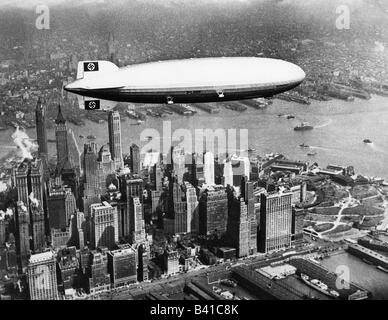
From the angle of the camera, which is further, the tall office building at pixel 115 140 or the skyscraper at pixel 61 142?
the tall office building at pixel 115 140

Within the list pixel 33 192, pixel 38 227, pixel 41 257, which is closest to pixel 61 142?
pixel 33 192

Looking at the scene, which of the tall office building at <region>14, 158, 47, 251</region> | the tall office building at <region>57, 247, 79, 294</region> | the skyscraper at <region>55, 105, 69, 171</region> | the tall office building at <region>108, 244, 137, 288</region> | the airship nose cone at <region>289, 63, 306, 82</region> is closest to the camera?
the airship nose cone at <region>289, 63, 306, 82</region>

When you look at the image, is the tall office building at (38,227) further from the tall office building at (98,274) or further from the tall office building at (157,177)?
the tall office building at (157,177)

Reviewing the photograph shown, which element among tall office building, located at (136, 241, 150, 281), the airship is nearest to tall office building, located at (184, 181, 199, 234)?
tall office building, located at (136, 241, 150, 281)

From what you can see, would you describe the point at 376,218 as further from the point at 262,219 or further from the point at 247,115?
the point at 247,115

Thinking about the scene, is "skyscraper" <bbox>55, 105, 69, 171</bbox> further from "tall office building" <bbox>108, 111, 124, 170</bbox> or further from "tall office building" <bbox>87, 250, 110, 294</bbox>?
"tall office building" <bbox>87, 250, 110, 294</bbox>

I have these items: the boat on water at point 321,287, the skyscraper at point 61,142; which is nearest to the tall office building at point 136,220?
the skyscraper at point 61,142
